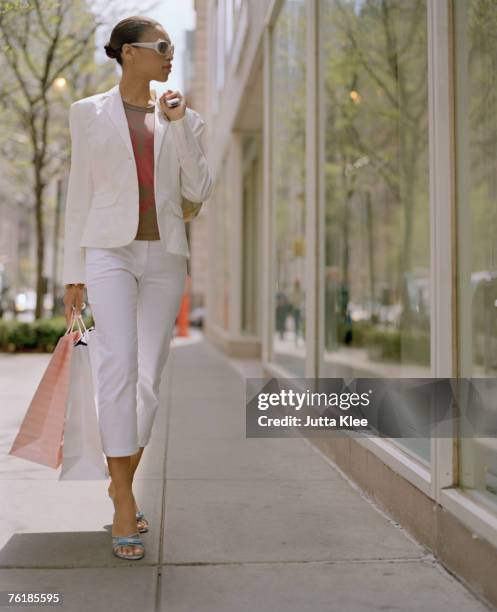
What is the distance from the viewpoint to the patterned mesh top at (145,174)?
3.23m

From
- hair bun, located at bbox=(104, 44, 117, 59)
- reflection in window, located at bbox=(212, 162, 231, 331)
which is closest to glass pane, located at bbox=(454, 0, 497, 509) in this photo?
hair bun, located at bbox=(104, 44, 117, 59)

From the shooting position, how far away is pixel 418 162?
877cm

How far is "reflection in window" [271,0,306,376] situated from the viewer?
7.26 m

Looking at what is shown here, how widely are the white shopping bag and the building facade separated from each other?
1.31 m

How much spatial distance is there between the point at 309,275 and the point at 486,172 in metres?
2.25

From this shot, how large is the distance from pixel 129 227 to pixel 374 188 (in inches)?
343

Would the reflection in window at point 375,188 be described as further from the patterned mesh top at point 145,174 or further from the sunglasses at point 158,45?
the sunglasses at point 158,45

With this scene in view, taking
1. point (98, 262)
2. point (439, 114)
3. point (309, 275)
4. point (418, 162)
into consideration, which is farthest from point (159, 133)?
point (418, 162)

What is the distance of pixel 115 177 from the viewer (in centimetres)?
318

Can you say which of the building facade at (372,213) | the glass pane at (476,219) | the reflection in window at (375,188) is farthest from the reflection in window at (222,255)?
the glass pane at (476,219)

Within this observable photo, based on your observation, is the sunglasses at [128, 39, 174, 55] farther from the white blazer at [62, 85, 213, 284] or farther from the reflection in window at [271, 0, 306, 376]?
the reflection in window at [271, 0, 306, 376]

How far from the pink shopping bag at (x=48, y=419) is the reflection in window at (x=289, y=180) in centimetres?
367

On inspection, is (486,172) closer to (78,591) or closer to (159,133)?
(159,133)

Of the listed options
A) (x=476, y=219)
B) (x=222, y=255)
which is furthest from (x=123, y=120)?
(x=222, y=255)
